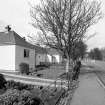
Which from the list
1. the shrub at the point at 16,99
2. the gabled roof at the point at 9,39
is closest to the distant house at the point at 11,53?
the gabled roof at the point at 9,39

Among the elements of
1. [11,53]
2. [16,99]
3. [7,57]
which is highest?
[11,53]

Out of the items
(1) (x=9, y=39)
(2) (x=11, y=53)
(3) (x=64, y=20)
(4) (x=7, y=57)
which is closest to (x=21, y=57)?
(2) (x=11, y=53)

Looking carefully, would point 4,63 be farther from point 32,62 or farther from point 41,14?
point 41,14

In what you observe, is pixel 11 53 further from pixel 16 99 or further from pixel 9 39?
pixel 16 99

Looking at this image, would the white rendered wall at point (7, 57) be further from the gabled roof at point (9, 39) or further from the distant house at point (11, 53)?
the gabled roof at point (9, 39)

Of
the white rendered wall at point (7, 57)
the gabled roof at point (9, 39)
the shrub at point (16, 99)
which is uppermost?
the gabled roof at point (9, 39)

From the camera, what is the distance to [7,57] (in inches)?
804

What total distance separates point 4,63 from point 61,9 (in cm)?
1102

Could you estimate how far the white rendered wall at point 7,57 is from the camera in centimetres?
2012

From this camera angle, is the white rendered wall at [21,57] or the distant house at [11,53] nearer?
the distant house at [11,53]

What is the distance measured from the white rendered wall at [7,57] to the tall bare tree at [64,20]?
514 centimetres

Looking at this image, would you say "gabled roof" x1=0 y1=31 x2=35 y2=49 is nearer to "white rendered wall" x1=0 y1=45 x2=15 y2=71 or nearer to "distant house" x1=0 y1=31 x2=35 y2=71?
"distant house" x1=0 y1=31 x2=35 y2=71

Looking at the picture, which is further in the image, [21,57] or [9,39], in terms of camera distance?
[21,57]

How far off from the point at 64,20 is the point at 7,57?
968 cm
